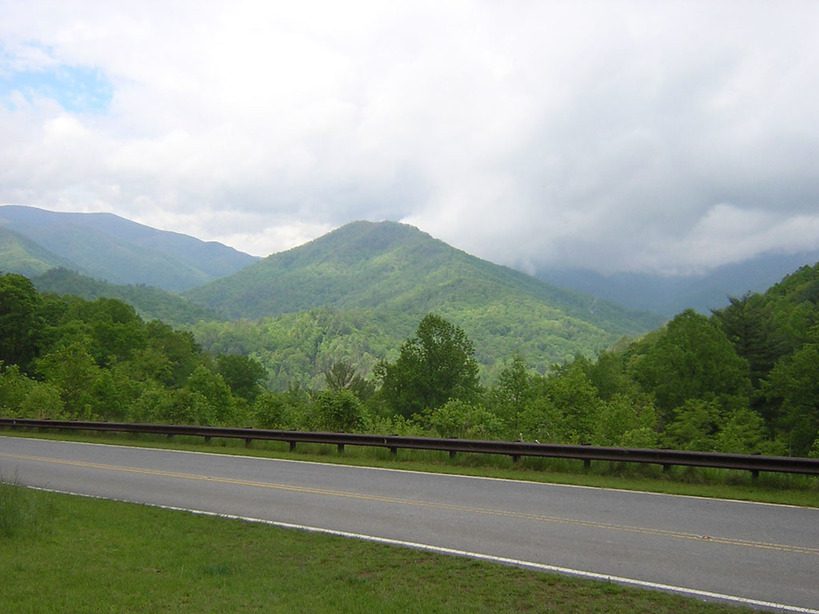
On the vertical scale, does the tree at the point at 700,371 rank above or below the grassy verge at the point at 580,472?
above

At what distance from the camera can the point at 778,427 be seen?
160 ft

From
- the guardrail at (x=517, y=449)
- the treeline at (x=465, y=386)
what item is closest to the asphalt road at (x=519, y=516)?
the guardrail at (x=517, y=449)

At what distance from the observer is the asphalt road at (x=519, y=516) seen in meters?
7.52

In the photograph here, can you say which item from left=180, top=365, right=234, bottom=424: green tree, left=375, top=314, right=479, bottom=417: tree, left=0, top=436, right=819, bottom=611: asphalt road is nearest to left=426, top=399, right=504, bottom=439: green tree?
left=0, top=436, right=819, bottom=611: asphalt road

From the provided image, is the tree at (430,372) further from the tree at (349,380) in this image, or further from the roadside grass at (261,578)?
the roadside grass at (261,578)

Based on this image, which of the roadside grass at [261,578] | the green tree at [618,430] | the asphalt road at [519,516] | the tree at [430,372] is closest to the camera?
the roadside grass at [261,578]

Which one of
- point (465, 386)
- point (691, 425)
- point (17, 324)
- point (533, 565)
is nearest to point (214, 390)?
point (465, 386)

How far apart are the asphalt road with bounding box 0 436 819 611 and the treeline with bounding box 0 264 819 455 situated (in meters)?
5.71

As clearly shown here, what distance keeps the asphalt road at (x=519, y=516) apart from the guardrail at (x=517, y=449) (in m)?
1.89

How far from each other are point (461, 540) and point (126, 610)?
4373 millimetres

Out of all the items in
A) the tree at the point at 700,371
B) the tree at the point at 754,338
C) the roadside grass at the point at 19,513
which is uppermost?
the tree at the point at 754,338

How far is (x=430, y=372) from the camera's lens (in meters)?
55.5

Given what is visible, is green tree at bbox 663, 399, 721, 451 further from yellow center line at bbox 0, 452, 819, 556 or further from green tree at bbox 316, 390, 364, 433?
yellow center line at bbox 0, 452, 819, 556

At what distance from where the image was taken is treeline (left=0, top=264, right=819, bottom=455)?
24.2m
